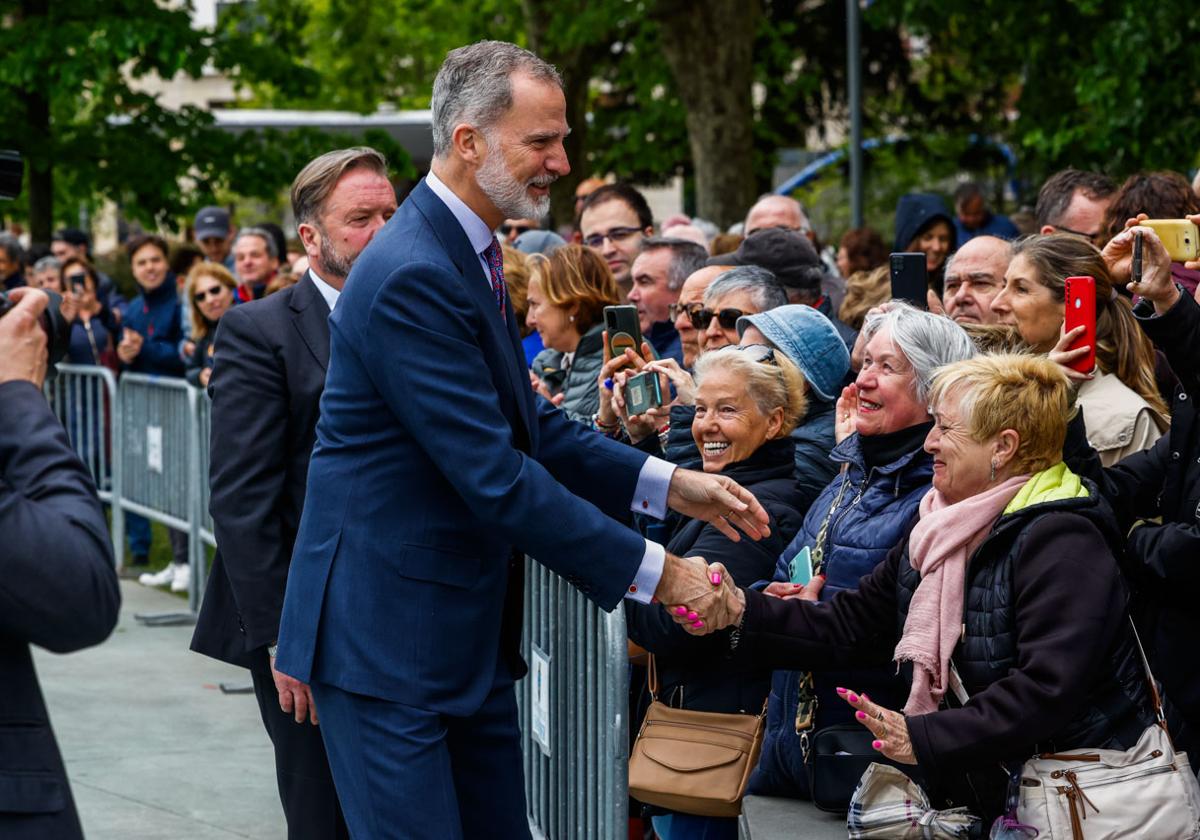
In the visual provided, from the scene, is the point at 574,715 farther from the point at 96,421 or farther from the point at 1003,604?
the point at 96,421

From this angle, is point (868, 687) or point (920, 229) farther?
point (920, 229)

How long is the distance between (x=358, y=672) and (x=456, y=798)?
392 millimetres

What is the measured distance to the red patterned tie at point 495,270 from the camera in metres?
4.08

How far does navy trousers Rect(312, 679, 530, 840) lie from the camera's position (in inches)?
153

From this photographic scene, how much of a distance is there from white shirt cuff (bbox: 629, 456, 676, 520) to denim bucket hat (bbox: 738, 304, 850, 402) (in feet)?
3.75

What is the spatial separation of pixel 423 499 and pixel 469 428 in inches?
8.6

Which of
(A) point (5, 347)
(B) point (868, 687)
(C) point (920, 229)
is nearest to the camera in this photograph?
(A) point (5, 347)

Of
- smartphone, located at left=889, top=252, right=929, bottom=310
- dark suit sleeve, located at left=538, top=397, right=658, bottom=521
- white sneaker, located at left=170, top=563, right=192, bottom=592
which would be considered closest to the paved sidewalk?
white sneaker, located at left=170, top=563, right=192, bottom=592

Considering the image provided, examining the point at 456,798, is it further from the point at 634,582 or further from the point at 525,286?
the point at 525,286

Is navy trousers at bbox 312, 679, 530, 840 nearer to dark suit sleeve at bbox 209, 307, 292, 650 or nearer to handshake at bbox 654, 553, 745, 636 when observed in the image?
handshake at bbox 654, 553, 745, 636

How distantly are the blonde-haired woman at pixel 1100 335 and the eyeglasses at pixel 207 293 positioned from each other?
6206 millimetres

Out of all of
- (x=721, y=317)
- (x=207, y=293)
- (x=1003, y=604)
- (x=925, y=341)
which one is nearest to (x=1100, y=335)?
(x=925, y=341)

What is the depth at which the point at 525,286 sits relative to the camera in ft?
27.1

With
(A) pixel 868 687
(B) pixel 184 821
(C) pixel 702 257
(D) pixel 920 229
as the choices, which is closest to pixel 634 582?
(A) pixel 868 687
